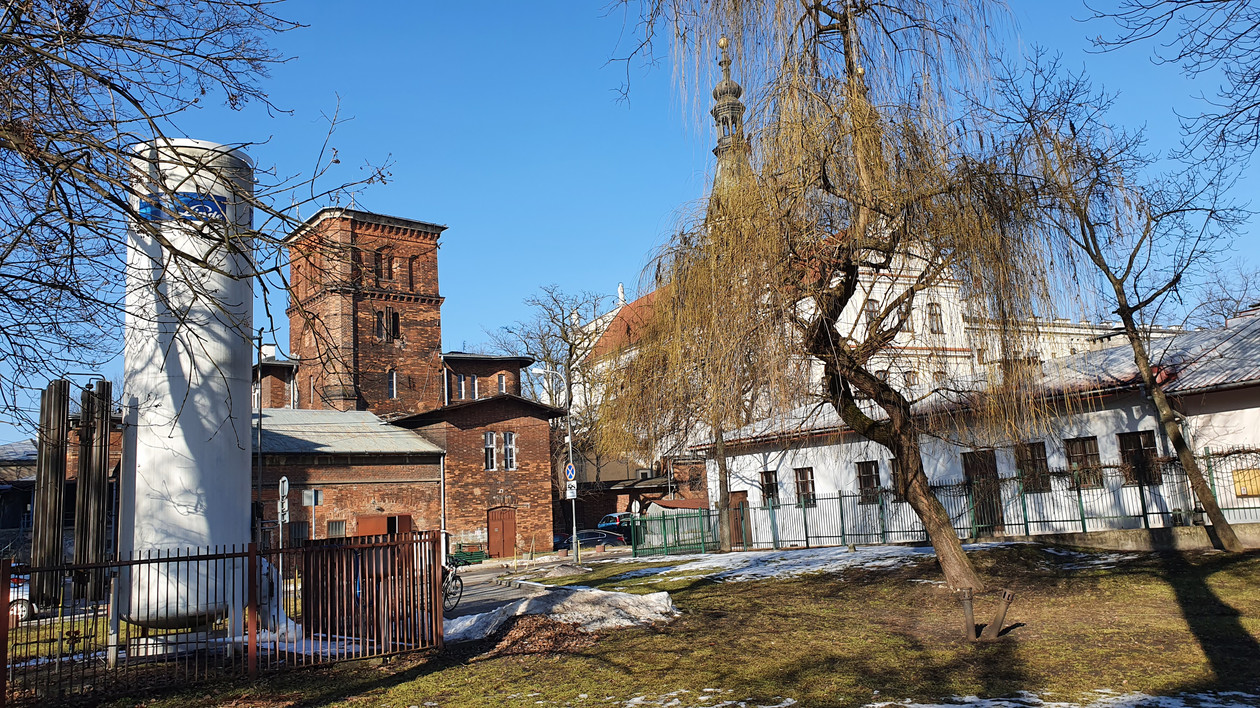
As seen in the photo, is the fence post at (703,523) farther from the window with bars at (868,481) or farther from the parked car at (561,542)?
the parked car at (561,542)

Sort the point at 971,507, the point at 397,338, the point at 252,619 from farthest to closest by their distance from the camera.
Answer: the point at 397,338 < the point at 971,507 < the point at 252,619

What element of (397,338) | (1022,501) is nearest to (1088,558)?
(1022,501)

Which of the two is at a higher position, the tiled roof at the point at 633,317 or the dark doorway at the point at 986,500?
the tiled roof at the point at 633,317

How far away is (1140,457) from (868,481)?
7.95m

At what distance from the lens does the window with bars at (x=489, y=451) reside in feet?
127

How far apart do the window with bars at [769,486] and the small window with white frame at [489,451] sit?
13725mm

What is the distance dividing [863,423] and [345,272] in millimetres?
8155

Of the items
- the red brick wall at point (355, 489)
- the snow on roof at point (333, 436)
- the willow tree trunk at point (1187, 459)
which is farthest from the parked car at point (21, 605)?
the willow tree trunk at point (1187, 459)

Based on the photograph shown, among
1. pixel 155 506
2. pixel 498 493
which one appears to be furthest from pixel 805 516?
pixel 155 506

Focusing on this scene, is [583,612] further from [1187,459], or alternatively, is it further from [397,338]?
[397,338]

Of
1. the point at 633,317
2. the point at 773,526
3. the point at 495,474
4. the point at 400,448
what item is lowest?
the point at 773,526

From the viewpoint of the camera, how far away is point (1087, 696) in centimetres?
731

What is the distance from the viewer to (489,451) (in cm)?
3875

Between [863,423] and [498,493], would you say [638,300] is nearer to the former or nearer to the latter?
[863,423]
